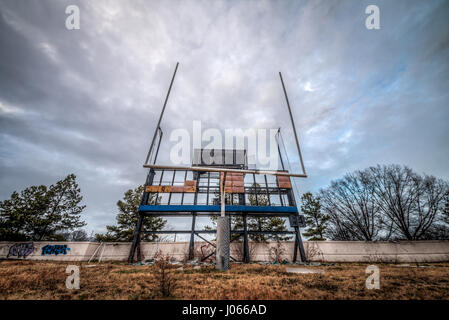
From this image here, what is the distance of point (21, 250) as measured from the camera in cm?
1492

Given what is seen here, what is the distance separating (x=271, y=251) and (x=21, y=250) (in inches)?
893

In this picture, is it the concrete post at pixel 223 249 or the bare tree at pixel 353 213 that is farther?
the bare tree at pixel 353 213

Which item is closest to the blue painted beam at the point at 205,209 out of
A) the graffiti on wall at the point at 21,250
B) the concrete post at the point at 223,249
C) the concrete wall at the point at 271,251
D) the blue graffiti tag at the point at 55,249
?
the concrete wall at the point at 271,251

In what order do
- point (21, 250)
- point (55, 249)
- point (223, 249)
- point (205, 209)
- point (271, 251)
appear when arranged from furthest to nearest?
1. point (21, 250)
2. point (55, 249)
3. point (271, 251)
4. point (205, 209)
5. point (223, 249)

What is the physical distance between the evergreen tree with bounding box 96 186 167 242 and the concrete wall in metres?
5.89

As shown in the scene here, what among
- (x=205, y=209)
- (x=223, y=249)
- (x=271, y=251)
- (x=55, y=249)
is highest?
(x=205, y=209)

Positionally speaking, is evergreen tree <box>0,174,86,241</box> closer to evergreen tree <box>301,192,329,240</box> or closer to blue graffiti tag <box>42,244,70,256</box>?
blue graffiti tag <box>42,244,70,256</box>

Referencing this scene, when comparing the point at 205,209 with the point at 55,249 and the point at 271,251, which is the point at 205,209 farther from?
Answer: the point at 55,249

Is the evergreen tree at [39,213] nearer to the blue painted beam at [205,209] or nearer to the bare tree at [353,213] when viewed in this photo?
the blue painted beam at [205,209]

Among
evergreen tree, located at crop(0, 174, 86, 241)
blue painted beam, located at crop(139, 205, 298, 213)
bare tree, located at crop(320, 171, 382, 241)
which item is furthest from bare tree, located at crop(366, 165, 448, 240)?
evergreen tree, located at crop(0, 174, 86, 241)

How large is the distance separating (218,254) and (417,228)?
25.1 metres

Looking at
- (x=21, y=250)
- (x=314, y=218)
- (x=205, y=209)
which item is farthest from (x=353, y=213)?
(x=21, y=250)

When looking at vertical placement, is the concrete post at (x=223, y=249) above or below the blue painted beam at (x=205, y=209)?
below

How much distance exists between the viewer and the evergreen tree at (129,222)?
20689 mm
